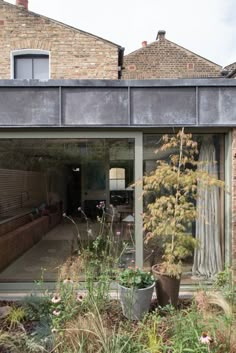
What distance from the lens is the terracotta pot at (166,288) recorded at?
12.6 ft

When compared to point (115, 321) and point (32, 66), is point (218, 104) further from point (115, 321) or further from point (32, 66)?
point (32, 66)

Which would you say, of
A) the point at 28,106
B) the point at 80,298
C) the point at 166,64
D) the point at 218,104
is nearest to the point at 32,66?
the point at 166,64

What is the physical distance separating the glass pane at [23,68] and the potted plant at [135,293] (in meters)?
8.94

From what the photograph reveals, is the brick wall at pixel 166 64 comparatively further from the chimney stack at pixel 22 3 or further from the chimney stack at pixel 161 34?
the chimney stack at pixel 22 3

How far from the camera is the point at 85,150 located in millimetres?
4746

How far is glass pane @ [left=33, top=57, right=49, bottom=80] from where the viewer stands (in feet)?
34.9

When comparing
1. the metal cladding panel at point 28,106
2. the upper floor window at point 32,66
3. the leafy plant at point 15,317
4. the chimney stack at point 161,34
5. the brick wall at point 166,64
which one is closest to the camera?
the leafy plant at point 15,317

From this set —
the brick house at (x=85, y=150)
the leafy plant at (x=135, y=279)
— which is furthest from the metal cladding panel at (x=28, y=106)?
the leafy plant at (x=135, y=279)

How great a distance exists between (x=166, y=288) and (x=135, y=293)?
0.48m

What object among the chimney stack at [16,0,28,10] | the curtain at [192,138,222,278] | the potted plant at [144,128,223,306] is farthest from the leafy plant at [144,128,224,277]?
the chimney stack at [16,0,28,10]

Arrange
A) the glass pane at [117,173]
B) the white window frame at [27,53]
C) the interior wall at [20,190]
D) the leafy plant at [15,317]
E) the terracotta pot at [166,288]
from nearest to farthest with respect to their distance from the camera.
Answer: the leafy plant at [15,317], the terracotta pot at [166,288], the glass pane at [117,173], the interior wall at [20,190], the white window frame at [27,53]

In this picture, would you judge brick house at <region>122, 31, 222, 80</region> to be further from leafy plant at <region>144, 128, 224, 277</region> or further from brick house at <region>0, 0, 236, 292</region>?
leafy plant at <region>144, 128, 224, 277</region>

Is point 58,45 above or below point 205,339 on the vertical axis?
above

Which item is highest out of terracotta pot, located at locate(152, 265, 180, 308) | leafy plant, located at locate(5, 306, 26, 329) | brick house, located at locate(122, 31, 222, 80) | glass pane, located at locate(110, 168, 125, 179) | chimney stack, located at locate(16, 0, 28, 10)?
chimney stack, located at locate(16, 0, 28, 10)
